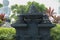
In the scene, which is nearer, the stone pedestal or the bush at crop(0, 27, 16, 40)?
the stone pedestal

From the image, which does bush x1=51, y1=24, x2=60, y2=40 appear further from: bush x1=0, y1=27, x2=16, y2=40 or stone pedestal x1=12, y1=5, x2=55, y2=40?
bush x1=0, y1=27, x2=16, y2=40

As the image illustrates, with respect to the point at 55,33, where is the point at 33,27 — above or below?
above

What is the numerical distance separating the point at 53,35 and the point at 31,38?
519 millimetres

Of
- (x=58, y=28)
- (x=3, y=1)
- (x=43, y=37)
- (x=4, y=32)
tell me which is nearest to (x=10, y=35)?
(x=4, y=32)

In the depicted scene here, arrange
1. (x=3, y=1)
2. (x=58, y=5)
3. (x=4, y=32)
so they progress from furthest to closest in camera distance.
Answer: (x=58, y=5) → (x=3, y=1) → (x=4, y=32)

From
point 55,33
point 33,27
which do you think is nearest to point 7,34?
point 33,27

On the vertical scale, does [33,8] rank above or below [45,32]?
above

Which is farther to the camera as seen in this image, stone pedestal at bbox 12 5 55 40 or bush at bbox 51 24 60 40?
bush at bbox 51 24 60 40

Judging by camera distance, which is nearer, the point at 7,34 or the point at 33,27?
the point at 33,27

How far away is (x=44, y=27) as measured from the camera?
4973mm

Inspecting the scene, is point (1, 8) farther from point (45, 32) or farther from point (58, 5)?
point (45, 32)

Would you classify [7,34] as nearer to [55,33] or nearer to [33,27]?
[33,27]

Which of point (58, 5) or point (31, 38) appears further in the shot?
point (58, 5)

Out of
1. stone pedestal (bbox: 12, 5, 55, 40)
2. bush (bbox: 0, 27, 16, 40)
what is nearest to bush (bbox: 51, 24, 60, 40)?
stone pedestal (bbox: 12, 5, 55, 40)
